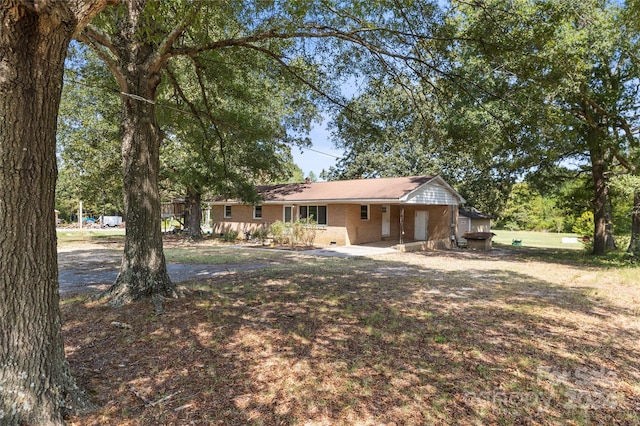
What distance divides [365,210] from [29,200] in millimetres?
17974

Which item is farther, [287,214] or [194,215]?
[194,215]

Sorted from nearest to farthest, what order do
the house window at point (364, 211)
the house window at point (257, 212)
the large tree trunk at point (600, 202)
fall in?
the large tree trunk at point (600, 202) → the house window at point (364, 211) → the house window at point (257, 212)

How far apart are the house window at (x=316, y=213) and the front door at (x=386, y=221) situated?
150 inches

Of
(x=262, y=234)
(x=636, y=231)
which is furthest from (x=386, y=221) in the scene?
(x=636, y=231)

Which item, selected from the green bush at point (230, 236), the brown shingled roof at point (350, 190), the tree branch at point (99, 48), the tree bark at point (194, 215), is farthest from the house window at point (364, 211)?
the tree branch at point (99, 48)

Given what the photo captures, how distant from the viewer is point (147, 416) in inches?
110

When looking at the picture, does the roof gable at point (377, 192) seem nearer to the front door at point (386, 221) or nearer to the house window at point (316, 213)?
the house window at point (316, 213)

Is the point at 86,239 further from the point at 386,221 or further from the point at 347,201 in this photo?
the point at 386,221

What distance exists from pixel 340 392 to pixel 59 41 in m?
3.50

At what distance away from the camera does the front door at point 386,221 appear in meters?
21.4

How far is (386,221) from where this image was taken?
71.3 feet

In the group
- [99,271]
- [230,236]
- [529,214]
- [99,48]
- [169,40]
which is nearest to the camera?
[169,40]

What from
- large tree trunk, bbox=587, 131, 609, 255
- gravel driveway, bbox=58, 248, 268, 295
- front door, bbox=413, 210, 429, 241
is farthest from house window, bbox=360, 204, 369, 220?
large tree trunk, bbox=587, 131, 609, 255

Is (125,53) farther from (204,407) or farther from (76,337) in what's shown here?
(204,407)
